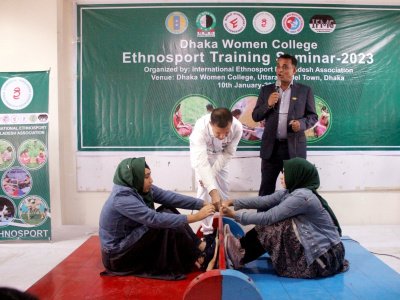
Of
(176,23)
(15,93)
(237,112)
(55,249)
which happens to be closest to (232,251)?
(55,249)

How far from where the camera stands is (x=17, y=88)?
12.6ft

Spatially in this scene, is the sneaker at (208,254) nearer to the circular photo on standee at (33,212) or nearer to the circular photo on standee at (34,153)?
the circular photo on standee at (33,212)

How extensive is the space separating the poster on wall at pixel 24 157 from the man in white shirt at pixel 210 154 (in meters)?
1.40

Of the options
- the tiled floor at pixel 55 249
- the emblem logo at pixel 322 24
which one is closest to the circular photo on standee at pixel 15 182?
the tiled floor at pixel 55 249

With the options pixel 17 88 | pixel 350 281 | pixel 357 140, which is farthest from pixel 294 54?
pixel 17 88

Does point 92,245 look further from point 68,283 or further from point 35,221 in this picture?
point 68,283

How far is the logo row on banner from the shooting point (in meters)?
4.39

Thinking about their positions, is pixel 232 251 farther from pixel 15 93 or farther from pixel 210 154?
pixel 15 93

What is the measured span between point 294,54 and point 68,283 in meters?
3.16

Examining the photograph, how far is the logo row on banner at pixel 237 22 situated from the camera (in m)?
4.39

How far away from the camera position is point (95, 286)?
2.75 m

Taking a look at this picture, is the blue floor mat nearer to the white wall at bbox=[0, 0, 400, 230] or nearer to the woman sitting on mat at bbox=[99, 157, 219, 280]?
the woman sitting on mat at bbox=[99, 157, 219, 280]

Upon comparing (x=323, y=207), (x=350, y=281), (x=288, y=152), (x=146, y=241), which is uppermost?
(x=288, y=152)

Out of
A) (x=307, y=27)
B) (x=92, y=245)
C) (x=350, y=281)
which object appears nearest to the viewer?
(x=350, y=281)
